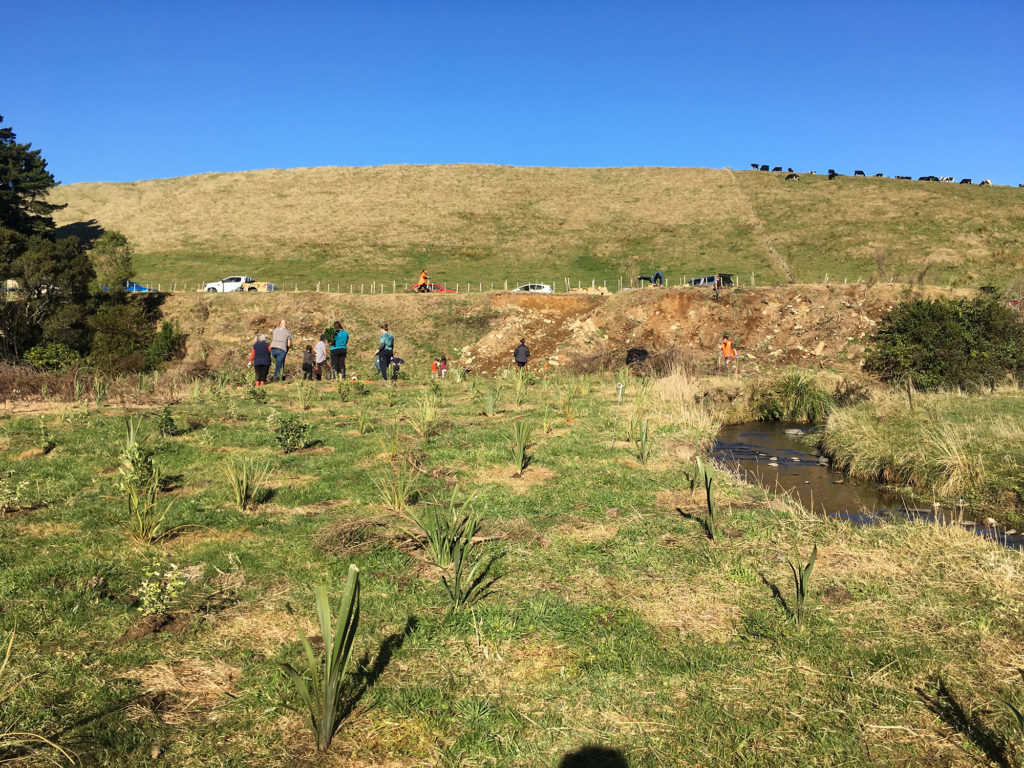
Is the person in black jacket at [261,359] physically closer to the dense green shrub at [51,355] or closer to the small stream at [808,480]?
the small stream at [808,480]

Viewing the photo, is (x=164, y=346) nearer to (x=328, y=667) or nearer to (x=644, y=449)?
(x=644, y=449)

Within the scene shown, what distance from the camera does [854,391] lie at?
18359 mm

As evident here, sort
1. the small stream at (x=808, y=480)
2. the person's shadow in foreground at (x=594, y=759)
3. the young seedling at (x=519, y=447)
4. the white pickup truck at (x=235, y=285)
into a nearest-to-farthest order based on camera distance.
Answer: the person's shadow in foreground at (x=594, y=759) < the young seedling at (x=519, y=447) < the small stream at (x=808, y=480) < the white pickup truck at (x=235, y=285)

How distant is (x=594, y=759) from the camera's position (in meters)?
3.57

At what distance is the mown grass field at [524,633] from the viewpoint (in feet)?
12.0

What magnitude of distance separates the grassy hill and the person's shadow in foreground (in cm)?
4450

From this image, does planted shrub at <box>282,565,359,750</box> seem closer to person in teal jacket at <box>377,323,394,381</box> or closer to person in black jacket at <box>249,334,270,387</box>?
person in black jacket at <box>249,334,270,387</box>

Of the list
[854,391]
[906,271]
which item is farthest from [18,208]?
[906,271]

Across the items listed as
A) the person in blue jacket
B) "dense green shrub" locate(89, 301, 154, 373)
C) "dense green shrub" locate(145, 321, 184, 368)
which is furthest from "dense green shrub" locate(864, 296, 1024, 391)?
"dense green shrub" locate(89, 301, 154, 373)

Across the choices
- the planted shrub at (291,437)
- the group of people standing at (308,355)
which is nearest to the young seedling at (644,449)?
the planted shrub at (291,437)

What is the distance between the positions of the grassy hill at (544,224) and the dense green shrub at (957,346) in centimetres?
2081

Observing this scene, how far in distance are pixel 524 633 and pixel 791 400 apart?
52.2 feet

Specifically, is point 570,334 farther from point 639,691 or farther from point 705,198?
point 705,198

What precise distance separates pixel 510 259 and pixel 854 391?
39.8 meters
